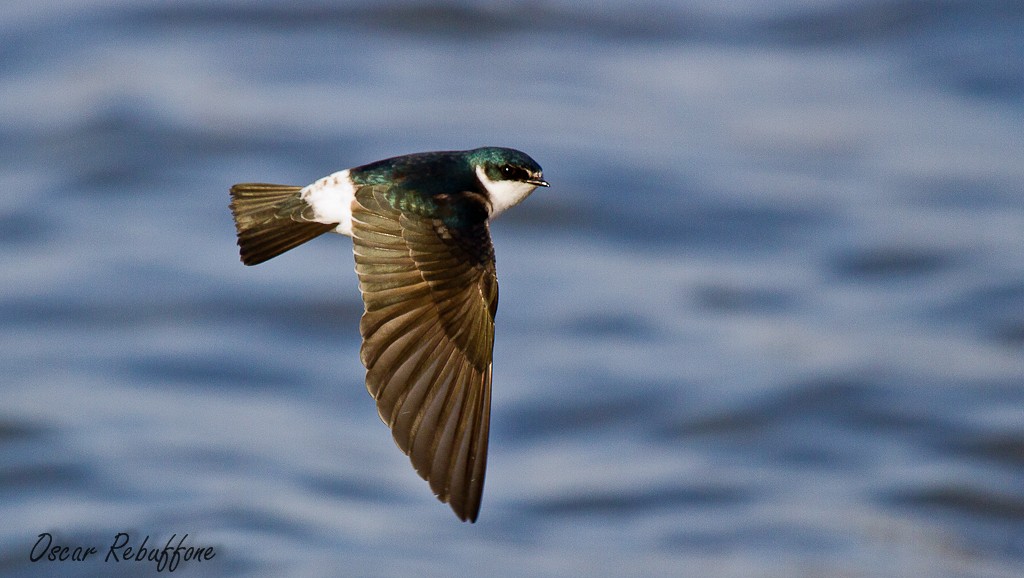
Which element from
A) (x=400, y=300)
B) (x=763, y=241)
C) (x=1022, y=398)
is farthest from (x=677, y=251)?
(x=400, y=300)

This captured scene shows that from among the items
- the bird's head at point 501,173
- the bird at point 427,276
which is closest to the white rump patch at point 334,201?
the bird at point 427,276

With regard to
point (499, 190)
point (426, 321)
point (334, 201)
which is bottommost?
point (426, 321)

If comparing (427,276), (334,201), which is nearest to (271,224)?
(334,201)

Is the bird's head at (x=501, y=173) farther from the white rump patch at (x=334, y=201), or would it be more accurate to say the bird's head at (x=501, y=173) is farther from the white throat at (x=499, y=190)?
the white rump patch at (x=334, y=201)

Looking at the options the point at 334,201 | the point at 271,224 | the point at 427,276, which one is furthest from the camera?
the point at 271,224

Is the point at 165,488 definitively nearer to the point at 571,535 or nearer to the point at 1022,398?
the point at 571,535

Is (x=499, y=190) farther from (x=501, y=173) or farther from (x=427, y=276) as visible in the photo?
(x=427, y=276)
